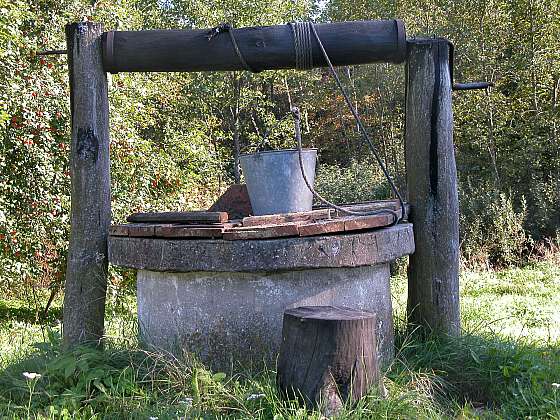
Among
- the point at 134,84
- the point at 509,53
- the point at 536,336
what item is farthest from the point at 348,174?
the point at 536,336

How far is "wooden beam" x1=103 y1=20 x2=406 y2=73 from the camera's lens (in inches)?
175

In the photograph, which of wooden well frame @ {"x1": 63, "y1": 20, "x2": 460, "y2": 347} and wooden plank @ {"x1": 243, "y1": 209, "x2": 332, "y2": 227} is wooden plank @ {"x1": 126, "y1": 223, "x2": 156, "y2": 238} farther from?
wooden plank @ {"x1": 243, "y1": 209, "x2": 332, "y2": 227}

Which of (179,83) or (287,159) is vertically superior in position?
(179,83)

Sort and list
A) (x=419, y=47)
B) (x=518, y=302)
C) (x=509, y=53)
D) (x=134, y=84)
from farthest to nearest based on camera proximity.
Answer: (x=509, y=53) < (x=134, y=84) < (x=518, y=302) < (x=419, y=47)

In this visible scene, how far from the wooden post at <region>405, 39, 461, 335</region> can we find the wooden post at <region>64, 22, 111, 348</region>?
1950 millimetres

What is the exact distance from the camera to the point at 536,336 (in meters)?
5.81

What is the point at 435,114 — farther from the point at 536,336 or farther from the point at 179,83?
the point at 179,83

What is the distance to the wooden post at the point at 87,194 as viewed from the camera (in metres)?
4.44

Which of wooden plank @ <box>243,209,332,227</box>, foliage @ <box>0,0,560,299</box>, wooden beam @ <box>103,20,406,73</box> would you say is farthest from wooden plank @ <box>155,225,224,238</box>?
foliage @ <box>0,0,560,299</box>

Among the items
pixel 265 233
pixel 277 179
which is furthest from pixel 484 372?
pixel 277 179

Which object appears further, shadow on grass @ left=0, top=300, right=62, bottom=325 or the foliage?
shadow on grass @ left=0, top=300, right=62, bottom=325

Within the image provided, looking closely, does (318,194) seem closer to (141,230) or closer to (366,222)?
(366,222)

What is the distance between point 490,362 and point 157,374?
1.86 metres

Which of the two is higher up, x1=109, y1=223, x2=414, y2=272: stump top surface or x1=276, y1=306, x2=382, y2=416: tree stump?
x1=109, y1=223, x2=414, y2=272: stump top surface
